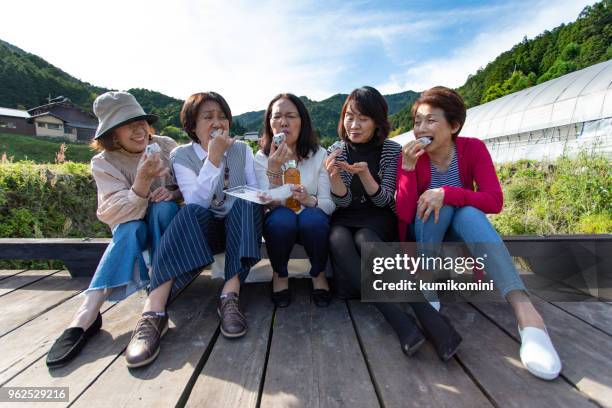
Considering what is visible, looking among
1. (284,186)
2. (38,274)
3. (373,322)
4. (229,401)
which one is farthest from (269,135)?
(38,274)

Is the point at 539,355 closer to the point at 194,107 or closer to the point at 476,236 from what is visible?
the point at 476,236

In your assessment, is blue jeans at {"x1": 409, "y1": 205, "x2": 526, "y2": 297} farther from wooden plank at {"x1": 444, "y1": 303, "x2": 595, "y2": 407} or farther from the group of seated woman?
wooden plank at {"x1": 444, "y1": 303, "x2": 595, "y2": 407}

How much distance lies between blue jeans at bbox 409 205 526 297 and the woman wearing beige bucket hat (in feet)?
5.08

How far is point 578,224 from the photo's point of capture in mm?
3445

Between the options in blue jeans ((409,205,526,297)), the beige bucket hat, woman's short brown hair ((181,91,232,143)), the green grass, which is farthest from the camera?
the green grass

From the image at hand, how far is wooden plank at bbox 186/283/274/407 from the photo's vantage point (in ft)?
3.91

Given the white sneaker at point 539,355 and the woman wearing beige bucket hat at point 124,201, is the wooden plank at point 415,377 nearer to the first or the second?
the white sneaker at point 539,355

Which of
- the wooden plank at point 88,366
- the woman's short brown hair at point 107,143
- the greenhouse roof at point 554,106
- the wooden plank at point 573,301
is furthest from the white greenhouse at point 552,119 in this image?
the wooden plank at point 88,366

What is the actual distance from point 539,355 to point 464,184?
3.32 feet

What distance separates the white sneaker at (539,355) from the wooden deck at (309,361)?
4 centimetres

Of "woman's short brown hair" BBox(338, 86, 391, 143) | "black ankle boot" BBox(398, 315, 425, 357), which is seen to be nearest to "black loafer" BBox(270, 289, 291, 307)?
"black ankle boot" BBox(398, 315, 425, 357)

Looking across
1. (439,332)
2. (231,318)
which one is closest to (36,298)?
(231,318)

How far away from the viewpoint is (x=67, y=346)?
4.85ft

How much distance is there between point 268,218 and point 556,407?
1556mm
